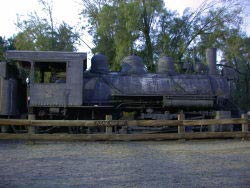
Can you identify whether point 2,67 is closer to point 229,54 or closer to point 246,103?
point 246,103

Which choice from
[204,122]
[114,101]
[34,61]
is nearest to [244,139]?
[204,122]

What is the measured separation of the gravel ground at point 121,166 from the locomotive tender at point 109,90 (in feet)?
8.11

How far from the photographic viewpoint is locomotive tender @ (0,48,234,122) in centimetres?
1352

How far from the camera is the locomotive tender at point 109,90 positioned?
44.3ft

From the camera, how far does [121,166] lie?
25.6 feet

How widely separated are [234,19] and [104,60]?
627 inches

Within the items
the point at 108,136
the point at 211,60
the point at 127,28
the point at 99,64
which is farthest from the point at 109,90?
the point at 127,28

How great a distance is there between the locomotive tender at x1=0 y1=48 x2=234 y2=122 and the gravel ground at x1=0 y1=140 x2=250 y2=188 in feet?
8.11

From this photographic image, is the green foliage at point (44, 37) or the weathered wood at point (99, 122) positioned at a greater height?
the green foliage at point (44, 37)

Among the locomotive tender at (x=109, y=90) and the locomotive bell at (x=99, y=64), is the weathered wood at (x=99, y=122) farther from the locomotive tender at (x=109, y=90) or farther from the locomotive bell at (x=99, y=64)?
the locomotive bell at (x=99, y=64)

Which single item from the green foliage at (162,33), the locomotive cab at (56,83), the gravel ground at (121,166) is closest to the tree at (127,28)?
the green foliage at (162,33)

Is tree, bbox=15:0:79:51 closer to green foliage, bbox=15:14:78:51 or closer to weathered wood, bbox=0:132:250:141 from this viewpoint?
green foliage, bbox=15:14:78:51

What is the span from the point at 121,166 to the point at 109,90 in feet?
21.8

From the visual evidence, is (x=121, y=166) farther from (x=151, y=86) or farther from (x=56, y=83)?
(x=151, y=86)
